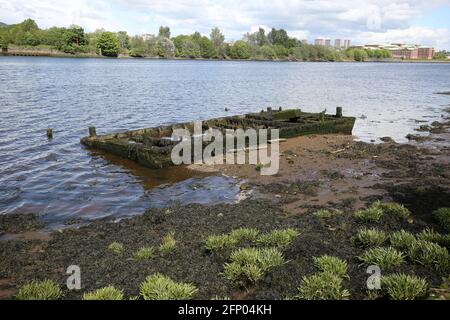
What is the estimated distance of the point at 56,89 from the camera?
5956cm

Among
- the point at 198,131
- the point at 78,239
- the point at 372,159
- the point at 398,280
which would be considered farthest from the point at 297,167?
the point at 398,280

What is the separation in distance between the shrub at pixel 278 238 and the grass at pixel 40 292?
4.92 meters

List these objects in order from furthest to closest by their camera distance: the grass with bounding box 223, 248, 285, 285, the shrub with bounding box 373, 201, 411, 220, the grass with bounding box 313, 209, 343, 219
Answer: the grass with bounding box 313, 209, 343, 219, the shrub with bounding box 373, 201, 411, 220, the grass with bounding box 223, 248, 285, 285

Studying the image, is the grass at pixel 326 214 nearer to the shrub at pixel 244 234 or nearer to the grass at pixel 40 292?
the shrub at pixel 244 234

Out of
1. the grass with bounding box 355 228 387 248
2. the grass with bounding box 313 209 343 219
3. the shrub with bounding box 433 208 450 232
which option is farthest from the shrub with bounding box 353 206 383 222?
the shrub with bounding box 433 208 450 232

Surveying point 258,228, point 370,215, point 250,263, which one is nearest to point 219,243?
point 250,263

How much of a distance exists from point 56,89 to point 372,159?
51.3 meters

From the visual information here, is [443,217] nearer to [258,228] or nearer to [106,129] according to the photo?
[258,228]

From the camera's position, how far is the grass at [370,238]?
1000 cm

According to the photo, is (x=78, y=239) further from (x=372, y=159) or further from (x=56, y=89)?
(x=56, y=89)

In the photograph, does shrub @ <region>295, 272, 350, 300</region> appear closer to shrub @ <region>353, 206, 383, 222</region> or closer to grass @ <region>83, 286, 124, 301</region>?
grass @ <region>83, 286, 124, 301</region>

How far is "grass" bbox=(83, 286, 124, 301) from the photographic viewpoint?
25.1 feet

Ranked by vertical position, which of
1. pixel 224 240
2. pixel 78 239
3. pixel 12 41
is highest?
pixel 12 41

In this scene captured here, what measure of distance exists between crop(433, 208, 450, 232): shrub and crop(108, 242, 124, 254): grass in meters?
9.11
